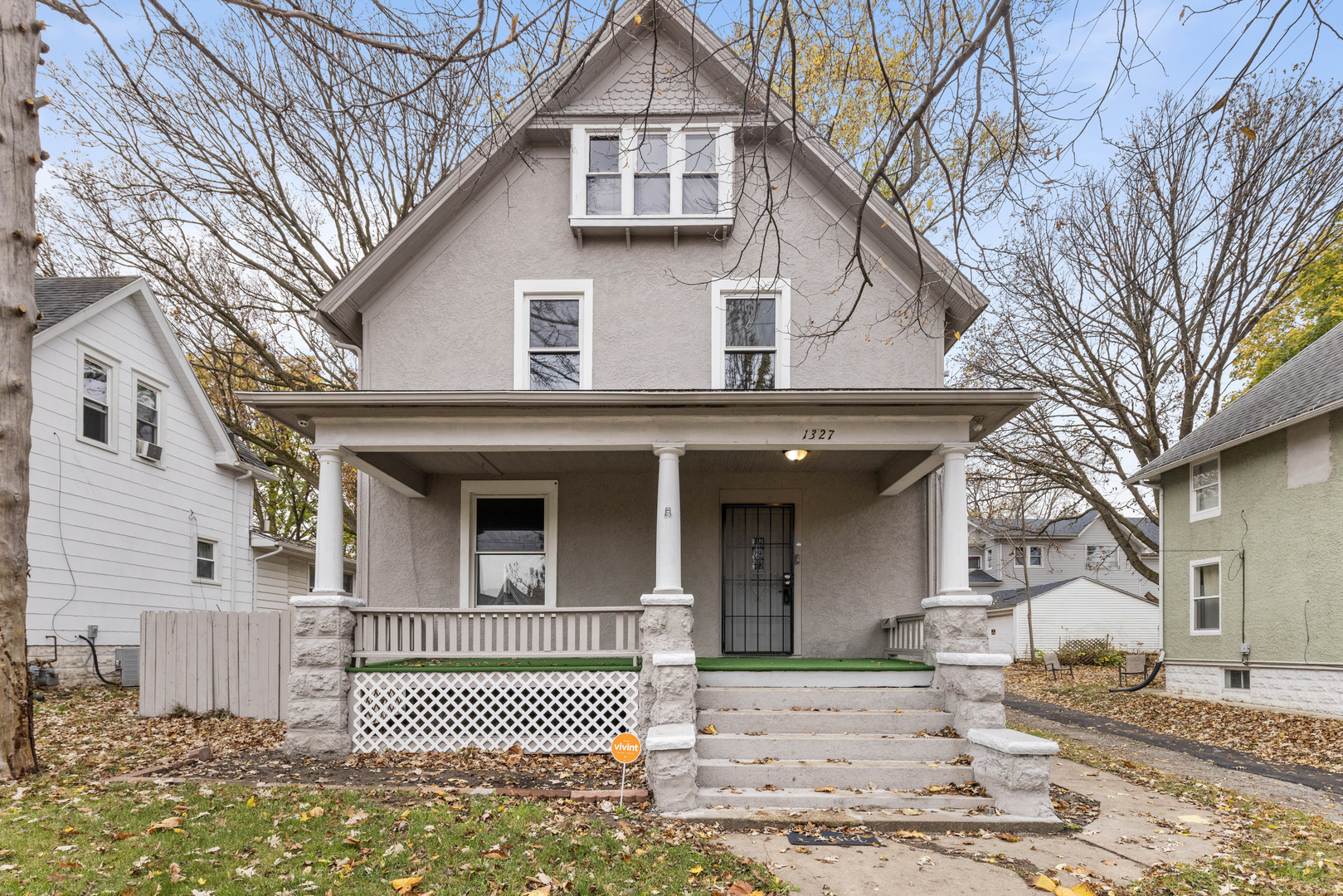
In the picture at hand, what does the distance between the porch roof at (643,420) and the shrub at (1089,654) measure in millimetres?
18837

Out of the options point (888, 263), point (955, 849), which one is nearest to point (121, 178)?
point (888, 263)

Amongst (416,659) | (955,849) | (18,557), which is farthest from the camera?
(416,659)

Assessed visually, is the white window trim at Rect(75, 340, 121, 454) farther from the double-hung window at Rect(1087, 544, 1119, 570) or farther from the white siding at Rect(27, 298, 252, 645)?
the double-hung window at Rect(1087, 544, 1119, 570)

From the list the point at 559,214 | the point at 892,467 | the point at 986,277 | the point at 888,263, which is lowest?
the point at 892,467

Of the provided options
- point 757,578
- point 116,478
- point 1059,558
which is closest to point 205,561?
point 116,478

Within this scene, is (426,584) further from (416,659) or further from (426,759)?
(426,759)

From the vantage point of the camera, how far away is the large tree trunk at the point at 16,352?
5.87 meters

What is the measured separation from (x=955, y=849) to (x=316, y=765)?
207 inches

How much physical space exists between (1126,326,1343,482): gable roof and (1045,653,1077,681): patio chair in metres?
6.92

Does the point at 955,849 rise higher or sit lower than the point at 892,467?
lower

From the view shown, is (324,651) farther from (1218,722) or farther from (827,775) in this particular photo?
(1218,722)

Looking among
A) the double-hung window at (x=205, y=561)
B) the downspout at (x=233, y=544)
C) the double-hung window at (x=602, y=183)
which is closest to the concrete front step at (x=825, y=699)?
the double-hung window at (x=602, y=183)

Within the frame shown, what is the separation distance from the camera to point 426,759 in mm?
7332

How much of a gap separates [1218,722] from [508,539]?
10490mm
